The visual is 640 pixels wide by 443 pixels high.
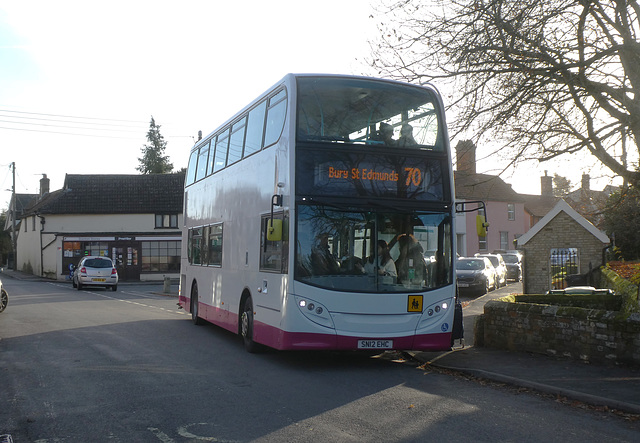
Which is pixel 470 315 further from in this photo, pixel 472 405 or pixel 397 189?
pixel 472 405

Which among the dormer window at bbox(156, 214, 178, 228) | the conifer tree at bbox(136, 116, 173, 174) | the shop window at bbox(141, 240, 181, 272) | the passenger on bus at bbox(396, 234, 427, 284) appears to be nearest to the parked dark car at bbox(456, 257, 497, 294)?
the passenger on bus at bbox(396, 234, 427, 284)

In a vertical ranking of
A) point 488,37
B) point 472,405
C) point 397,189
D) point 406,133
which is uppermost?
point 488,37

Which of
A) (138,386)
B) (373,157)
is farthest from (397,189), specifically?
(138,386)

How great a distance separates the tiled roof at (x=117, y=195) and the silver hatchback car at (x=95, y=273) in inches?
688

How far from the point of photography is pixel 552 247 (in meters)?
25.5

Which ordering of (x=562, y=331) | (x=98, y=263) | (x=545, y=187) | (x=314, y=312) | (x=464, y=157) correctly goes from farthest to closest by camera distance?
(x=545, y=187)
(x=98, y=263)
(x=464, y=157)
(x=562, y=331)
(x=314, y=312)

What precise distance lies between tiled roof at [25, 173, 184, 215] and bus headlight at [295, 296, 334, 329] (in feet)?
149

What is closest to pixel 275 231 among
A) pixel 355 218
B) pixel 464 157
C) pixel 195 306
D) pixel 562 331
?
pixel 355 218

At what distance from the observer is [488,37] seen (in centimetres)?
1298

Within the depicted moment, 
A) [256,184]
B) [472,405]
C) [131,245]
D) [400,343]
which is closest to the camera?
[472,405]

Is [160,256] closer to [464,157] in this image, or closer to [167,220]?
[167,220]

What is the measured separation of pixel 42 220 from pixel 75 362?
45.0 meters

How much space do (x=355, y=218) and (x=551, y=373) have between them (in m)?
3.47

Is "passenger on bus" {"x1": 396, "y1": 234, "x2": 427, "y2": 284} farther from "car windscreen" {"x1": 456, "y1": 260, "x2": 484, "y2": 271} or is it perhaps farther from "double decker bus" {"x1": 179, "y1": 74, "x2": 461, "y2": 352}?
"car windscreen" {"x1": 456, "y1": 260, "x2": 484, "y2": 271}
